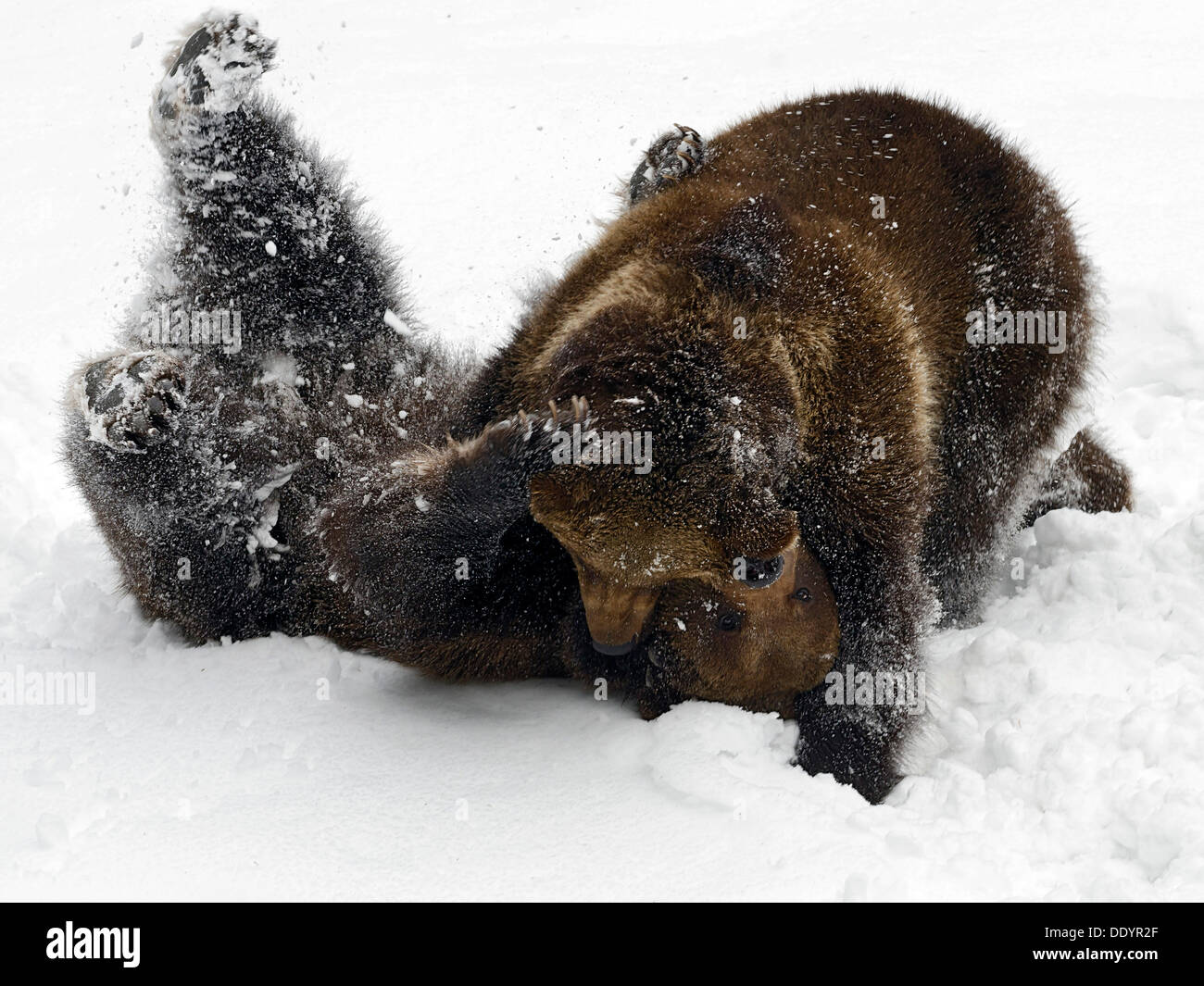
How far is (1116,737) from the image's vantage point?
171 inches

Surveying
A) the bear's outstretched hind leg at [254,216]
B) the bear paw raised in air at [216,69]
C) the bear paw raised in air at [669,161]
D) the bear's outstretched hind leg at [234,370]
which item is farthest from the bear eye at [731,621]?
the bear paw raised in air at [216,69]

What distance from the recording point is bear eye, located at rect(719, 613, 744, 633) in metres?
4.47

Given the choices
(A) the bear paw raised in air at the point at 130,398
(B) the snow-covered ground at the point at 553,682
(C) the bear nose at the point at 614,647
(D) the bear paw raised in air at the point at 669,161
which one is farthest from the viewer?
(D) the bear paw raised in air at the point at 669,161

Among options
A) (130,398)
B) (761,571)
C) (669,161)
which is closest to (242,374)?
(130,398)

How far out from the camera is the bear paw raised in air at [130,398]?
16.0 feet

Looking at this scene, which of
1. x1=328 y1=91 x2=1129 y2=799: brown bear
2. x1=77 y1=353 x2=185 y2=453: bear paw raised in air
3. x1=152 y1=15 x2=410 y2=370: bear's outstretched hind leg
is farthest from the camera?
x1=152 y1=15 x2=410 y2=370: bear's outstretched hind leg

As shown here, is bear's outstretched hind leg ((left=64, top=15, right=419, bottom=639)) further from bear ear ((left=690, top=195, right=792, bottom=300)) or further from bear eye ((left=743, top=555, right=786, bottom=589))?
bear eye ((left=743, top=555, right=786, bottom=589))

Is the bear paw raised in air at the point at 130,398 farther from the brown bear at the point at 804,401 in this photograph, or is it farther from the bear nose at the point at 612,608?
the bear nose at the point at 612,608

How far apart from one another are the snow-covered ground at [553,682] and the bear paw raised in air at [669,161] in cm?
78

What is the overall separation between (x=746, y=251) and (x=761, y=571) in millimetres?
1140

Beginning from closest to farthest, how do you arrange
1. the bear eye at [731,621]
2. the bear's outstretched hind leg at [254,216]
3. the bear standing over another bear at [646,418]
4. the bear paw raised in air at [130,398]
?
1. the bear standing over another bear at [646,418]
2. the bear eye at [731,621]
3. the bear paw raised in air at [130,398]
4. the bear's outstretched hind leg at [254,216]

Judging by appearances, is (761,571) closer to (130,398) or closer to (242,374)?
(130,398)

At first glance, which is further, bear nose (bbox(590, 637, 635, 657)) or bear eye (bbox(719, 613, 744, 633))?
bear eye (bbox(719, 613, 744, 633))

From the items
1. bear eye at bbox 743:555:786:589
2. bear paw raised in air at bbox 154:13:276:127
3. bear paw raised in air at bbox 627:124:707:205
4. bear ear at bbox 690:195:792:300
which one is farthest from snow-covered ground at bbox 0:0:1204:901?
bear ear at bbox 690:195:792:300
